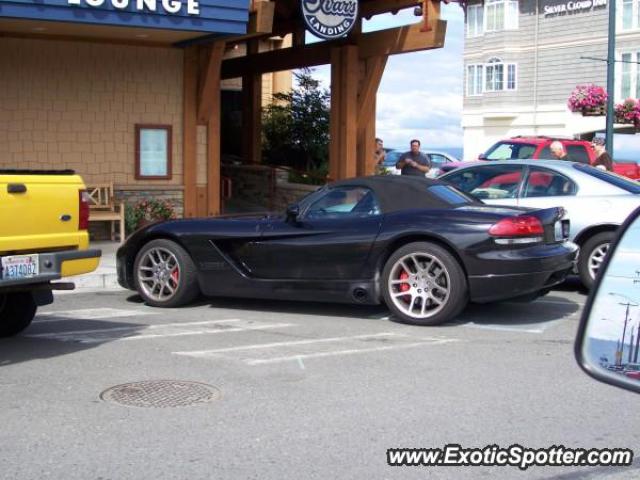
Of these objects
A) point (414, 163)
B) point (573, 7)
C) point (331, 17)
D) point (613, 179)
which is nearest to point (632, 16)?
point (573, 7)

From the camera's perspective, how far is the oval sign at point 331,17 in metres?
15.0

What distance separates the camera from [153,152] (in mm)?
15883

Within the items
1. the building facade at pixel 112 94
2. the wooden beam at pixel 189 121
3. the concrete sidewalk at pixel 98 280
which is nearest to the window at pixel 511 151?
the wooden beam at pixel 189 121

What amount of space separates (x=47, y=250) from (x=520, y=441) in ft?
12.9

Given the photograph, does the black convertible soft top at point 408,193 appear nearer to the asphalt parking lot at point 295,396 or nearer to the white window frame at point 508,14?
the asphalt parking lot at point 295,396

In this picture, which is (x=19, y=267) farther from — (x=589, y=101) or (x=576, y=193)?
(x=589, y=101)

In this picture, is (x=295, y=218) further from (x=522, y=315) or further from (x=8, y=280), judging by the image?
(x=8, y=280)

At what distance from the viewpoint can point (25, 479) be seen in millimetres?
4289

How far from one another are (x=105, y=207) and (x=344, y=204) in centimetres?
708

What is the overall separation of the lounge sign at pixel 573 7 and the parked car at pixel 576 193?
29.1 m

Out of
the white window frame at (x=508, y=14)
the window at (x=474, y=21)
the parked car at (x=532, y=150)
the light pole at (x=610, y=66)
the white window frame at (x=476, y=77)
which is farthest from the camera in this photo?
the window at (x=474, y=21)

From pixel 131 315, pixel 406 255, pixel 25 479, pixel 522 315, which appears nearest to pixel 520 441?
pixel 25 479

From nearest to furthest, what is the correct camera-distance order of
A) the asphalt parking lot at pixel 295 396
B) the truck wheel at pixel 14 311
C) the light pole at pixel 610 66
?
the asphalt parking lot at pixel 295 396 → the truck wheel at pixel 14 311 → the light pole at pixel 610 66

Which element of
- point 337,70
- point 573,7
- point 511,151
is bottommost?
point 511,151
